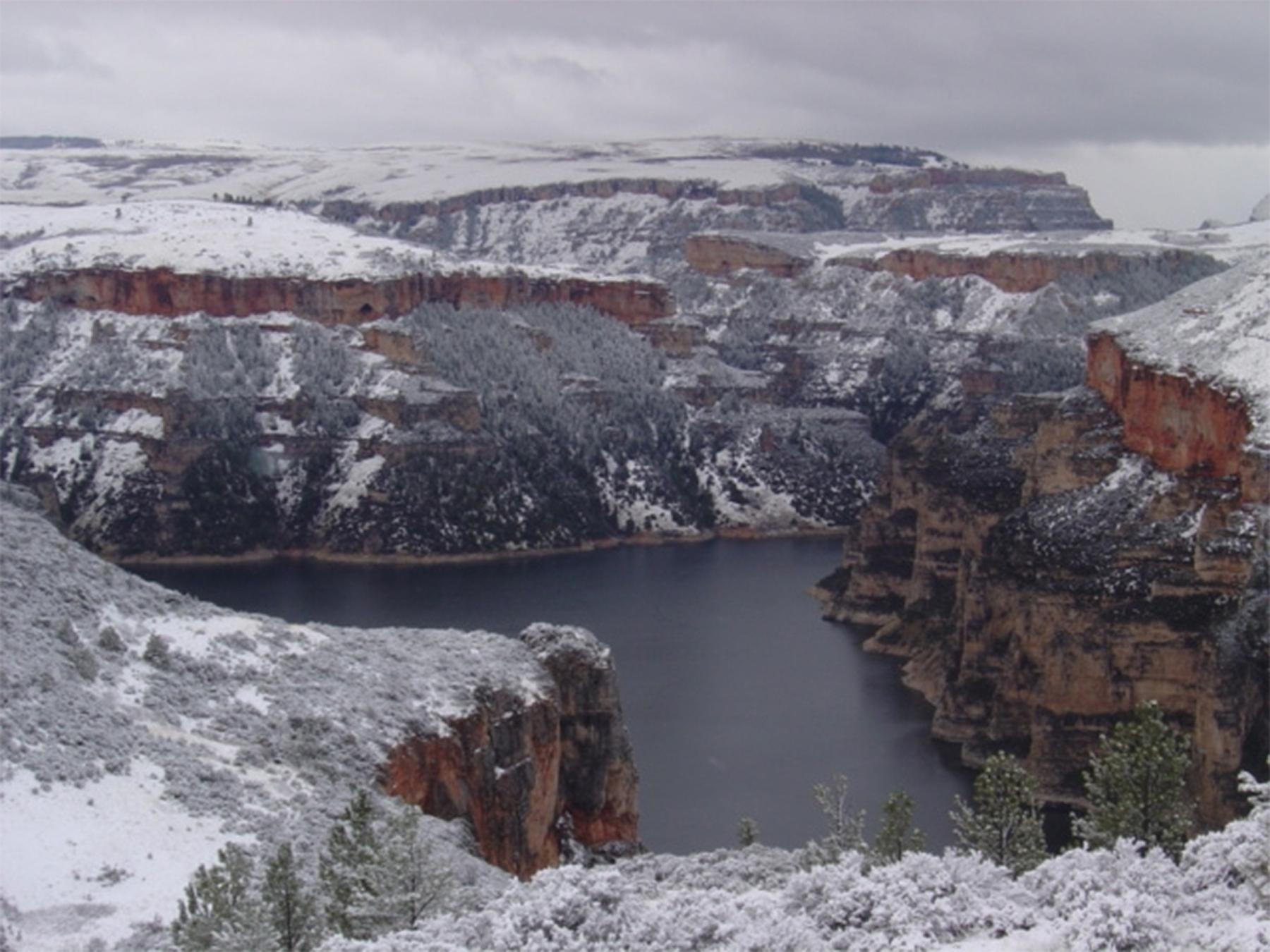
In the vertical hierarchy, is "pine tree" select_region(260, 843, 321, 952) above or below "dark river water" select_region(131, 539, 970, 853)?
above

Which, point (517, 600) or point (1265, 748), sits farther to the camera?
point (517, 600)

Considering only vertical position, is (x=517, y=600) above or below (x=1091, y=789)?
below

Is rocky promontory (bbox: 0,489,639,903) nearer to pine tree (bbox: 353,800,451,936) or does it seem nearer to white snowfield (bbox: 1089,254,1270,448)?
pine tree (bbox: 353,800,451,936)

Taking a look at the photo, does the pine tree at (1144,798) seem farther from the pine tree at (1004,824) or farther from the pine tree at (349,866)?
the pine tree at (349,866)

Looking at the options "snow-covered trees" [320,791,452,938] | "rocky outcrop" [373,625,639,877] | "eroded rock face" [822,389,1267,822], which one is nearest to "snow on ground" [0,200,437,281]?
"eroded rock face" [822,389,1267,822]

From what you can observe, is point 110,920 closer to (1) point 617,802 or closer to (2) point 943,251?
(1) point 617,802

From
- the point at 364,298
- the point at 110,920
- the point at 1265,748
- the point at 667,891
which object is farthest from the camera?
the point at 364,298

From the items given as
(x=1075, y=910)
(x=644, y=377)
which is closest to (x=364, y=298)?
(x=644, y=377)

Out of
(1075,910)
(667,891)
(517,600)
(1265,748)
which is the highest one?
(1075,910)
